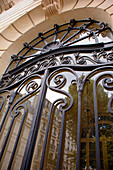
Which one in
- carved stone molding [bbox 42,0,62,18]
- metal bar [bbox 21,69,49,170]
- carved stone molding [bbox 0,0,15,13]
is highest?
carved stone molding [bbox 0,0,15,13]

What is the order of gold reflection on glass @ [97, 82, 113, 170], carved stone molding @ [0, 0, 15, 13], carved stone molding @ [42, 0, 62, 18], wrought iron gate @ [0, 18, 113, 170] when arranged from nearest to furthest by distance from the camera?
gold reflection on glass @ [97, 82, 113, 170]
wrought iron gate @ [0, 18, 113, 170]
carved stone molding @ [42, 0, 62, 18]
carved stone molding @ [0, 0, 15, 13]

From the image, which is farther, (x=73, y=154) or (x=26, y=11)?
(x=26, y=11)

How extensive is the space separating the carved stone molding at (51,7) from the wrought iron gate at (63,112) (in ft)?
4.12

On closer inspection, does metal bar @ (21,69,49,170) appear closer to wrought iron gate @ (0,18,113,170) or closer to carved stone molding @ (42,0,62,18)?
wrought iron gate @ (0,18,113,170)

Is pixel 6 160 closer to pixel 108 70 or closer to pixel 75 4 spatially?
pixel 108 70

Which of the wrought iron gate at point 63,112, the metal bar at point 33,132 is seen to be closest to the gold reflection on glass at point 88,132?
the wrought iron gate at point 63,112

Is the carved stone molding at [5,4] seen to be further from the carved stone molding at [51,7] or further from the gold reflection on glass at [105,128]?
the gold reflection on glass at [105,128]

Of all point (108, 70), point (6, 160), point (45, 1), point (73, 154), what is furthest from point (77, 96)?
point (45, 1)

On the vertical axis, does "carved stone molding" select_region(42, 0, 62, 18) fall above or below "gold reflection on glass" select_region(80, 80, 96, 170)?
above

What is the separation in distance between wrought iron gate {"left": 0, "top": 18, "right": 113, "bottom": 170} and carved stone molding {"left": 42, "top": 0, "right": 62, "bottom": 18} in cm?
126

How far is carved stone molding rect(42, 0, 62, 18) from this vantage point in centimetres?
354

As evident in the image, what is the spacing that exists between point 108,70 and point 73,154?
1.14m

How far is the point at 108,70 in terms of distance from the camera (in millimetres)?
1972

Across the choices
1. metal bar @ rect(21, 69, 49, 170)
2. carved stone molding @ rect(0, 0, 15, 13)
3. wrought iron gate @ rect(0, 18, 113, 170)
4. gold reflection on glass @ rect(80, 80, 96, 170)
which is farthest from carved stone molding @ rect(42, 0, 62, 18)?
gold reflection on glass @ rect(80, 80, 96, 170)
